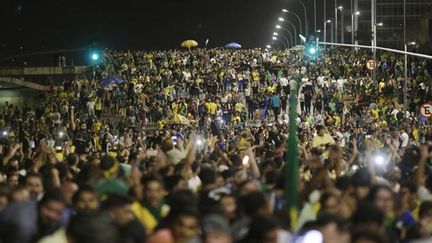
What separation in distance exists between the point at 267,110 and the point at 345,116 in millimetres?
4645

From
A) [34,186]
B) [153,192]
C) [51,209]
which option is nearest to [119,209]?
[51,209]

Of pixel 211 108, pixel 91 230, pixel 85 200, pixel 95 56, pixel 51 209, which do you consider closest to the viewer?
pixel 91 230

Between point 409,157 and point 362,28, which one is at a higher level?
point 362,28

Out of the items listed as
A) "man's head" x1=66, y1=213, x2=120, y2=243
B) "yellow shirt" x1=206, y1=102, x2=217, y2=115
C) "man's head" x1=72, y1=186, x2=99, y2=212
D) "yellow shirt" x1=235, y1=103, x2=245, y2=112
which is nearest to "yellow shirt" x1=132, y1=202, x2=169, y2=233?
"man's head" x1=72, y1=186, x2=99, y2=212

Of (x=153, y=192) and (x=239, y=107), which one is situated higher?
(x=239, y=107)

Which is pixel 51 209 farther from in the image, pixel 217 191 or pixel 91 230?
pixel 217 191

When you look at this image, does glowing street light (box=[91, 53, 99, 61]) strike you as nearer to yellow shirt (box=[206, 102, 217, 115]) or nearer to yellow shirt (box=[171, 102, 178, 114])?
yellow shirt (box=[171, 102, 178, 114])

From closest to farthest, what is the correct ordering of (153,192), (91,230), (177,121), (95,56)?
(91,230) → (153,192) → (95,56) → (177,121)

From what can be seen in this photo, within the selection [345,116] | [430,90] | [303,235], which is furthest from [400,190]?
[430,90]

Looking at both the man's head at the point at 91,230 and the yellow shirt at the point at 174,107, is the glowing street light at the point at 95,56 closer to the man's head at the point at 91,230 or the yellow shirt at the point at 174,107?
the yellow shirt at the point at 174,107

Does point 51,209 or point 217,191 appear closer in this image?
point 51,209

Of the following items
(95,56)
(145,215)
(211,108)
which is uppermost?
(95,56)

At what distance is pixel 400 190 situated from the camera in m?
8.73

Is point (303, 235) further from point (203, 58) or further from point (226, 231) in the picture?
point (203, 58)
